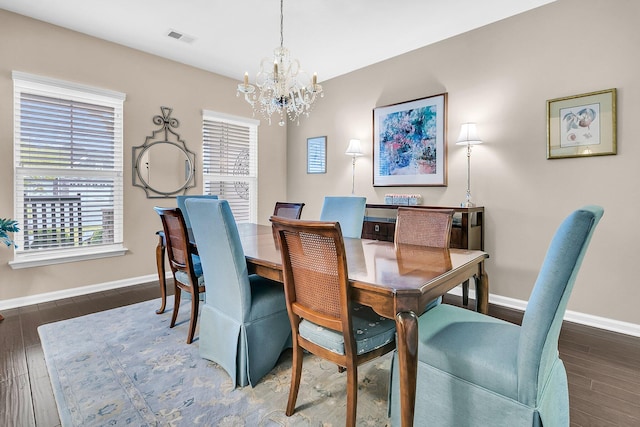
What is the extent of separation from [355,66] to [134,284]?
13.1 ft

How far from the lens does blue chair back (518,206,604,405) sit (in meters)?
0.99

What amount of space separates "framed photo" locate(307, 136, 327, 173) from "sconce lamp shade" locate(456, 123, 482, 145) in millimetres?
2123

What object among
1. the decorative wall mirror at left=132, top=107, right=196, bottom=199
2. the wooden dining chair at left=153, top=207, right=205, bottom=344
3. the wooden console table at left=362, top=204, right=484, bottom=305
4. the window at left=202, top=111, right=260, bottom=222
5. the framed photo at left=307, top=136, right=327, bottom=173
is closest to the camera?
the wooden dining chair at left=153, top=207, right=205, bottom=344

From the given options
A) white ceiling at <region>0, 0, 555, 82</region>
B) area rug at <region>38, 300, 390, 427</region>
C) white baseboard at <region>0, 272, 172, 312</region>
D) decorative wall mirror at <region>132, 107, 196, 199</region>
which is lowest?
area rug at <region>38, 300, 390, 427</region>

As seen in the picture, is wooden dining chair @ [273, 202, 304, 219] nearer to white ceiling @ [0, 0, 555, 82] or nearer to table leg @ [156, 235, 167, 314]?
table leg @ [156, 235, 167, 314]

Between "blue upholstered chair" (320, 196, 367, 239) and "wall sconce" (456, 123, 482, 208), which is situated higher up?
"wall sconce" (456, 123, 482, 208)

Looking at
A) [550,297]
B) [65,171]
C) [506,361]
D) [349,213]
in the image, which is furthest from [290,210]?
[550,297]

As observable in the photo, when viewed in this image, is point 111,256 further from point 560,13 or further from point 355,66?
point 560,13

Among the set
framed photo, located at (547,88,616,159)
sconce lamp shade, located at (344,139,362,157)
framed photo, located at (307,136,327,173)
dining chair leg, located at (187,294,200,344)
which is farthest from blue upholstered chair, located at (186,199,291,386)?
framed photo, located at (307,136,327,173)

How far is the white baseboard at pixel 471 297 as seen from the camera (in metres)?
2.59

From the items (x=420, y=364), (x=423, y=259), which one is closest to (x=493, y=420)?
(x=420, y=364)

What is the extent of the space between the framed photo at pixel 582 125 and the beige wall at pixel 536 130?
0.06 metres

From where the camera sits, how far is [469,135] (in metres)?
3.15

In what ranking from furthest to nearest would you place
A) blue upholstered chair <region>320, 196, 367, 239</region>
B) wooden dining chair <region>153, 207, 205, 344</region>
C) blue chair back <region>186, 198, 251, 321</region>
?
blue upholstered chair <region>320, 196, 367, 239</region>, wooden dining chair <region>153, 207, 205, 344</region>, blue chair back <region>186, 198, 251, 321</region>
